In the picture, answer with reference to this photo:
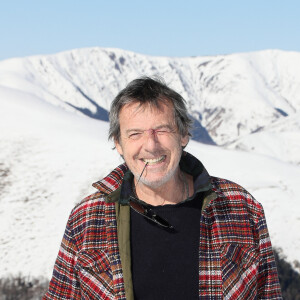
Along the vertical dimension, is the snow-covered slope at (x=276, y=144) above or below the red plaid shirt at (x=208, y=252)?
above

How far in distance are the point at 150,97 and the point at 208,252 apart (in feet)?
3.67

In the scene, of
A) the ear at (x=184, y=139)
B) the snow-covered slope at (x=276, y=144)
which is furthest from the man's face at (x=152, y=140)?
the snow-covered slope at (x=276, y=144)

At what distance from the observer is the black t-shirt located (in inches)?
136

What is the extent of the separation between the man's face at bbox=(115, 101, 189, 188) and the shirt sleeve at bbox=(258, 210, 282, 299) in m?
0.73

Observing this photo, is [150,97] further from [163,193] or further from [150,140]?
[163,193]

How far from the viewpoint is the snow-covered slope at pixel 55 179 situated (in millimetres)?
10414

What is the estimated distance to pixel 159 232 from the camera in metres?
3.50

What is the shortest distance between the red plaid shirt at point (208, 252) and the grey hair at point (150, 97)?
424 mm

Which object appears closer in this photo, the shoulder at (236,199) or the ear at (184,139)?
the shoulder at (236,199)

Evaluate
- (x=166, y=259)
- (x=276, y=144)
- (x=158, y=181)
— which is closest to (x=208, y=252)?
(x=166, y=259)

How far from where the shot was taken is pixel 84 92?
195625mm

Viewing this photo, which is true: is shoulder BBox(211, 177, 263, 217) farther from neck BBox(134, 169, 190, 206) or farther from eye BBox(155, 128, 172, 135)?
eye BBox(155, 128, 172, 135)

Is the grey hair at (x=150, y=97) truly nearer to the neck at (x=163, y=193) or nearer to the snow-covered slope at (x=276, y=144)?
the neck at (x=163, y=193)

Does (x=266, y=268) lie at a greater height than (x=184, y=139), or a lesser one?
lesser
